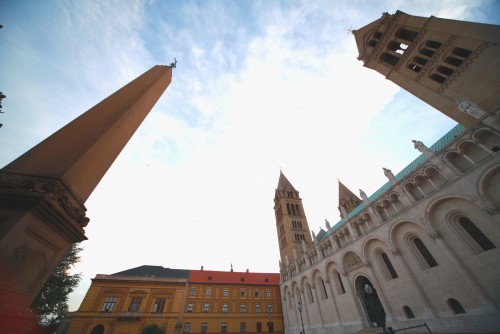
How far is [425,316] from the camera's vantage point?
13.5 meters

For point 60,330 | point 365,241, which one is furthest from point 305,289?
point 60,330

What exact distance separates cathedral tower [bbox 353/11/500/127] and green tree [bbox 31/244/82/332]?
31.2m

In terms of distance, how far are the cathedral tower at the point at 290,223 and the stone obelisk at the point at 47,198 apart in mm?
34171

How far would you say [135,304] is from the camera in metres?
29.8

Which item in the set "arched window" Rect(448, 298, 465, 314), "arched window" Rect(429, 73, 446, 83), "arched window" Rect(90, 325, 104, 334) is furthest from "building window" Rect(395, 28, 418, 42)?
"arched window" Rect(90, 325, 104, 334)

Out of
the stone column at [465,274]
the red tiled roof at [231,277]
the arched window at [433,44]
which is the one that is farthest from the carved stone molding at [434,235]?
the red tiled roof at [231,277]

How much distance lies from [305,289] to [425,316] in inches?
677

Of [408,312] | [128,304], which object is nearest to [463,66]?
[408,312]

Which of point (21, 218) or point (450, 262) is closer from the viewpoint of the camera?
point (21, 218)

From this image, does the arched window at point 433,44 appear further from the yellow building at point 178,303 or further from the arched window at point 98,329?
the arched window at point 98,329

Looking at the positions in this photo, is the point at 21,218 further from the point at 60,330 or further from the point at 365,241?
the point at 60,330

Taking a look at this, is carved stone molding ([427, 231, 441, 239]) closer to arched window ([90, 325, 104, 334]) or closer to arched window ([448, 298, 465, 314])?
arched window ([448, 298, 465, 314])

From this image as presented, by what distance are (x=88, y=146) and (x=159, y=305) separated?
35265 mm

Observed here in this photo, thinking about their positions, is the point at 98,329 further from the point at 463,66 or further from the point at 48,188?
the point at 463,66
